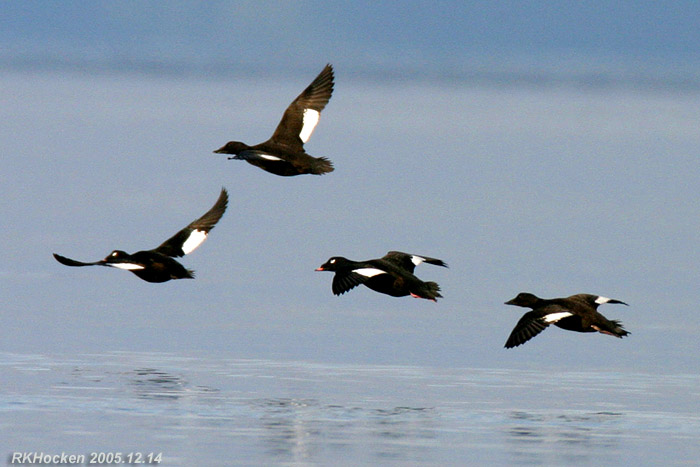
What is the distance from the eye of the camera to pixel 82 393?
61.0 ft

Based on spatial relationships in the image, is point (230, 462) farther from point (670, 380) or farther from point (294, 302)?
point (294, 302)

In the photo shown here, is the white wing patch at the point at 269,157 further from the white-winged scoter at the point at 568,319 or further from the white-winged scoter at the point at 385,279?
the white-winged scoter at the point at 568,319

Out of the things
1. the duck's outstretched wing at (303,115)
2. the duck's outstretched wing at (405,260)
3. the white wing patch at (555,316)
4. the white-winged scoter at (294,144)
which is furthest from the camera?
the duck's outstretched wing at (303,115)

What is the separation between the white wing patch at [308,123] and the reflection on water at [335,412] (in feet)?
10.1

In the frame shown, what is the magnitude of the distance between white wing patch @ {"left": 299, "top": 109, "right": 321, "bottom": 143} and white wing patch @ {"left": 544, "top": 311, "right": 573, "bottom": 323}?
13.8ft

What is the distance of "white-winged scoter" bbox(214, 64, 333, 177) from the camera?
19266 mm

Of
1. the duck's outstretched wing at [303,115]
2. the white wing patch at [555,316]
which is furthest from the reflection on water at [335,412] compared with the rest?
the duck's outstretched wing at [303,115]

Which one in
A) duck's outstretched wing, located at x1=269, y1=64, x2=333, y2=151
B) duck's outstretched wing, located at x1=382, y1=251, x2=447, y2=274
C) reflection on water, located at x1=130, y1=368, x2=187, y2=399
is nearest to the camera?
reflection on water, located at x1=130, y1=368, x2=187, y2=399

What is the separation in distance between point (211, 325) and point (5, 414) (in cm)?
899

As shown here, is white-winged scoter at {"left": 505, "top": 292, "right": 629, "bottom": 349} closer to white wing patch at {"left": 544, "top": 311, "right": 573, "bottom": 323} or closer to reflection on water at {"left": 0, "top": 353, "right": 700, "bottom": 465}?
white wing patch at {"left": 544, "top": 311, "right": 573, "bottom": 323}

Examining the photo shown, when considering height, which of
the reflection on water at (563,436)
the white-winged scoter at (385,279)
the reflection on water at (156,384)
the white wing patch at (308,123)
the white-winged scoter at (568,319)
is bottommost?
the reflection on water at (563,436)

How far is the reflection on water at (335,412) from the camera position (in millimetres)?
15312

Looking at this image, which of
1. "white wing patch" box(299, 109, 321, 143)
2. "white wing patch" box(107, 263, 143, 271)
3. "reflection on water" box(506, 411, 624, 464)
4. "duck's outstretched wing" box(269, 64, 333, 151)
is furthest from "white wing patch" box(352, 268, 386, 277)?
"white wing patch" box(107, 263, 143, 271)

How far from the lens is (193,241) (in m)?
20.0
